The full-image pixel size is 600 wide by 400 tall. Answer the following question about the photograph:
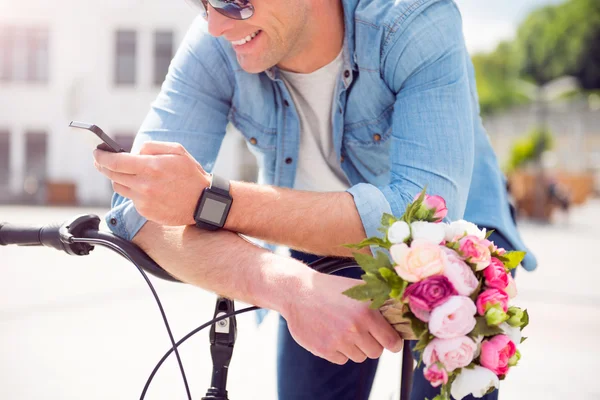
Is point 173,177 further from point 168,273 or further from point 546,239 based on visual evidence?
point 546,239

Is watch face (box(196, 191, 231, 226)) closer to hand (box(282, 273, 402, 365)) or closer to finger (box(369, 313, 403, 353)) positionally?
hand (box(282, 273, 402, 365))

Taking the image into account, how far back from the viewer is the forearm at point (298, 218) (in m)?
1.88

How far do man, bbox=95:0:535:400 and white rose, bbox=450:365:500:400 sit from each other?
0.19 meters

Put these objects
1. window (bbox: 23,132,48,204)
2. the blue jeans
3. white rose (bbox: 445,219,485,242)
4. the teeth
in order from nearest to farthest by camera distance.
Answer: white rose (bbox: 445,219,485,242), the teeth, the blue jeans, window (bbox: 23,132,48,204)

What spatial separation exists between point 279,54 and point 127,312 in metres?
5.97

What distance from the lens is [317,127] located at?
8.20 ft

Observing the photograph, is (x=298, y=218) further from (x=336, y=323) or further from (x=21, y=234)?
(x=21, y=234)

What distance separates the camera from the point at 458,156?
194 centimetres

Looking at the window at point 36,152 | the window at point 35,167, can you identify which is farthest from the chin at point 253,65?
the window at point 36,152

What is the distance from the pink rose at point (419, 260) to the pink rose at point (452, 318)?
0.19 feet

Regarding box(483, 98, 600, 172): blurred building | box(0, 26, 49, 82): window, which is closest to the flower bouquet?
box(0, 26, 49, 82): window

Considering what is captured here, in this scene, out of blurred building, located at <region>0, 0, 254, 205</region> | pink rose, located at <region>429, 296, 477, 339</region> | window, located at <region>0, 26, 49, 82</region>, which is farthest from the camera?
window, located at <region>0, 26, 49, 82</region>

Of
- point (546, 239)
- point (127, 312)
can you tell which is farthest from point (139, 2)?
point (127, 312)

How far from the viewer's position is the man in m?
1.79
